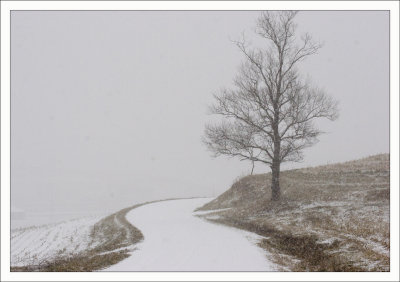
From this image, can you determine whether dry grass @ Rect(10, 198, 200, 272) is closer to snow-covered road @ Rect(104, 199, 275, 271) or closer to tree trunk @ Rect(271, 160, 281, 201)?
snow-covered road @ Rect(104, 199, 275, 271)

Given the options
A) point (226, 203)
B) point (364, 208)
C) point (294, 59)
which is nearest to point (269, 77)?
point (294, 59)

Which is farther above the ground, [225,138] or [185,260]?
[225,138]

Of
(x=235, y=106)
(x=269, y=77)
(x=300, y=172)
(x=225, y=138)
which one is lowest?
(x=300, y=172)

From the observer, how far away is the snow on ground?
18.8 meters

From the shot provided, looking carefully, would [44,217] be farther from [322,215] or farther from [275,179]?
[322,215]

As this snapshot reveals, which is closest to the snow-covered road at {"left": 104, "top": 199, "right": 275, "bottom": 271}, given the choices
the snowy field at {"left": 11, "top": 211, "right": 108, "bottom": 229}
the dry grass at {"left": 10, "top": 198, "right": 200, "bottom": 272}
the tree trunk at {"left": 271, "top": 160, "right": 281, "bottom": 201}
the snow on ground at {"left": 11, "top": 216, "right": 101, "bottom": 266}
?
the dry grass at {"left": 10, "top": 198, "right": 200, "bottom": 272}

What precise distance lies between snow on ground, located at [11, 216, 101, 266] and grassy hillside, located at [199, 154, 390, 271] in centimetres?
980

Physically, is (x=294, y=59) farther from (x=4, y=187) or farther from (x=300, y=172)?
(x=4, y=187)

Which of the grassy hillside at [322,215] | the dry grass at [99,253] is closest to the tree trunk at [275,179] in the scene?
the grassy hillside at [322,215]

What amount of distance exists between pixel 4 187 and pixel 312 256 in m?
12.2

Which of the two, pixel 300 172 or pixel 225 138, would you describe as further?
pixel 300 172

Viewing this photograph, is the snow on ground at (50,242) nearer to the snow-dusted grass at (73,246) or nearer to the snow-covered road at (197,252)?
the snow-dusted grass at (73,246)

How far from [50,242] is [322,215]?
57.8 feet

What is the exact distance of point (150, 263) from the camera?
12.7 m
